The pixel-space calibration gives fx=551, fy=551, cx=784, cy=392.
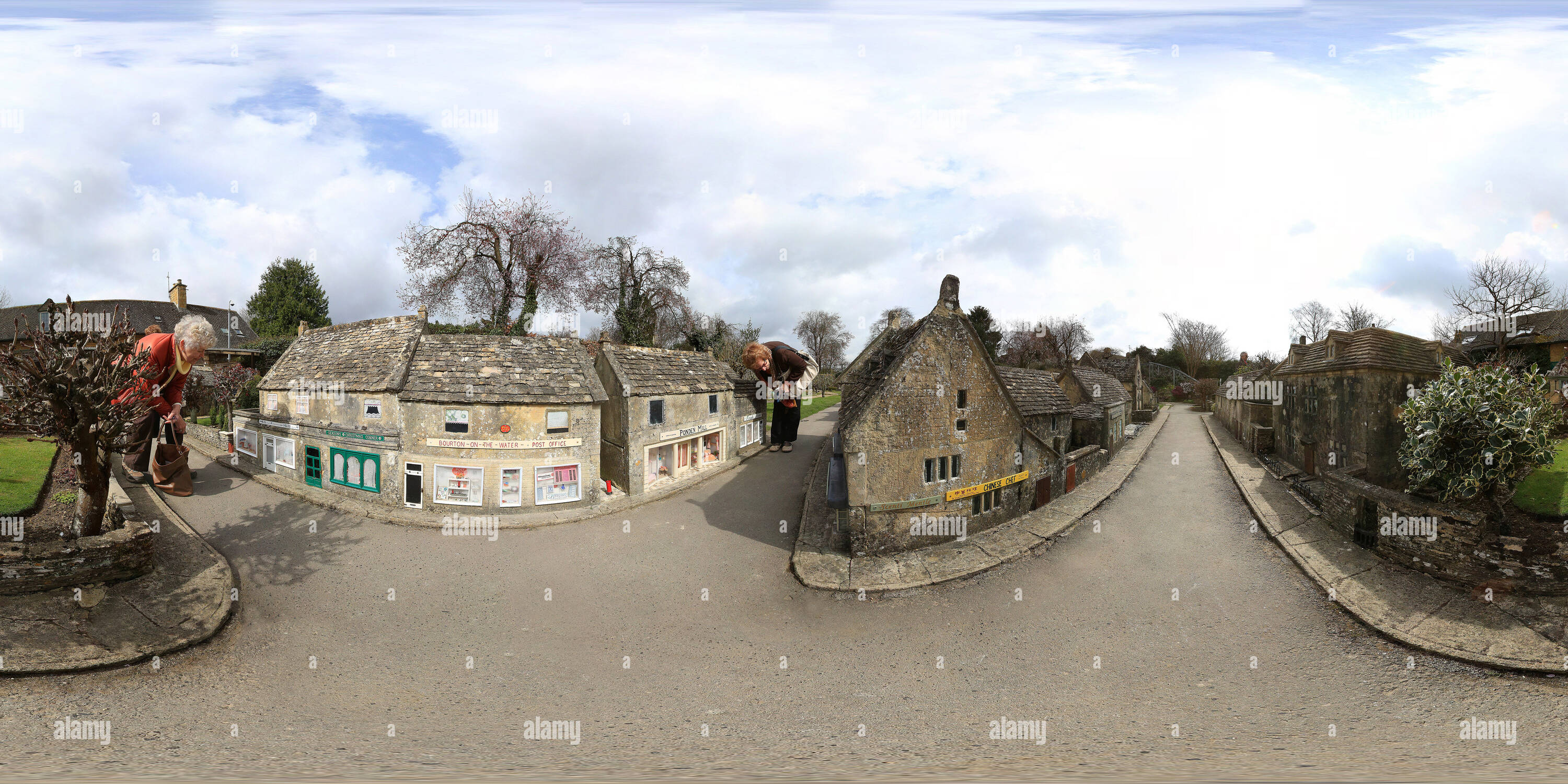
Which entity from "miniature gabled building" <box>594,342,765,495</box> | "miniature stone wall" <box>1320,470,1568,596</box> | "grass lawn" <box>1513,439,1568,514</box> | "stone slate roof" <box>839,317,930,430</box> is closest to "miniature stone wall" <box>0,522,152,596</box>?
"miniature gabled building" <box>594,342,765,495</box>

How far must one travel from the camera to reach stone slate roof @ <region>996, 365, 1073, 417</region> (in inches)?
840

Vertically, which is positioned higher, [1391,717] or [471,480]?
[471,480]

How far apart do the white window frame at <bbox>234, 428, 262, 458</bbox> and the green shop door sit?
424 cm

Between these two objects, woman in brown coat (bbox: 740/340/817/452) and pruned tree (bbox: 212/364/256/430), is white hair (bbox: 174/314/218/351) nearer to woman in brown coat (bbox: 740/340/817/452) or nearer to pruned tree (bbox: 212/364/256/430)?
woman in brown coat (bbox: 740/340/817/452)

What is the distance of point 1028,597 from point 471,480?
48.3 ft

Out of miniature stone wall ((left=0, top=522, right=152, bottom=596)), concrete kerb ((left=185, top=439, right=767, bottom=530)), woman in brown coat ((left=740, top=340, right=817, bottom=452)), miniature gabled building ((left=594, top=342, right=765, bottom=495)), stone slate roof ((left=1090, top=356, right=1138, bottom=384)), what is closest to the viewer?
miniature stone wall ((left=0, top=522, right=152, bottom=596))

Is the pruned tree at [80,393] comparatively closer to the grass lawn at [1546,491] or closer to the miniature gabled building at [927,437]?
the miniature gabled building at [927,437]

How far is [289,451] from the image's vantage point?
19.1 metres

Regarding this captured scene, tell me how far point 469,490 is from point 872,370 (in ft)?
38.9

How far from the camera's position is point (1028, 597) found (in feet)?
37.1

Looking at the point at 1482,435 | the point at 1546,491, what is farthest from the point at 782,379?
the point at 1546,491

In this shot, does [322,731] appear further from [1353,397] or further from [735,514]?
[1353,397]

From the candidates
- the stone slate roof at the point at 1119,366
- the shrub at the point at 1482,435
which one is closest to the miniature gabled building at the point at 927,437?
the shrub at the point at 1482,435

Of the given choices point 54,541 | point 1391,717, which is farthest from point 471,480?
point 1391,717
